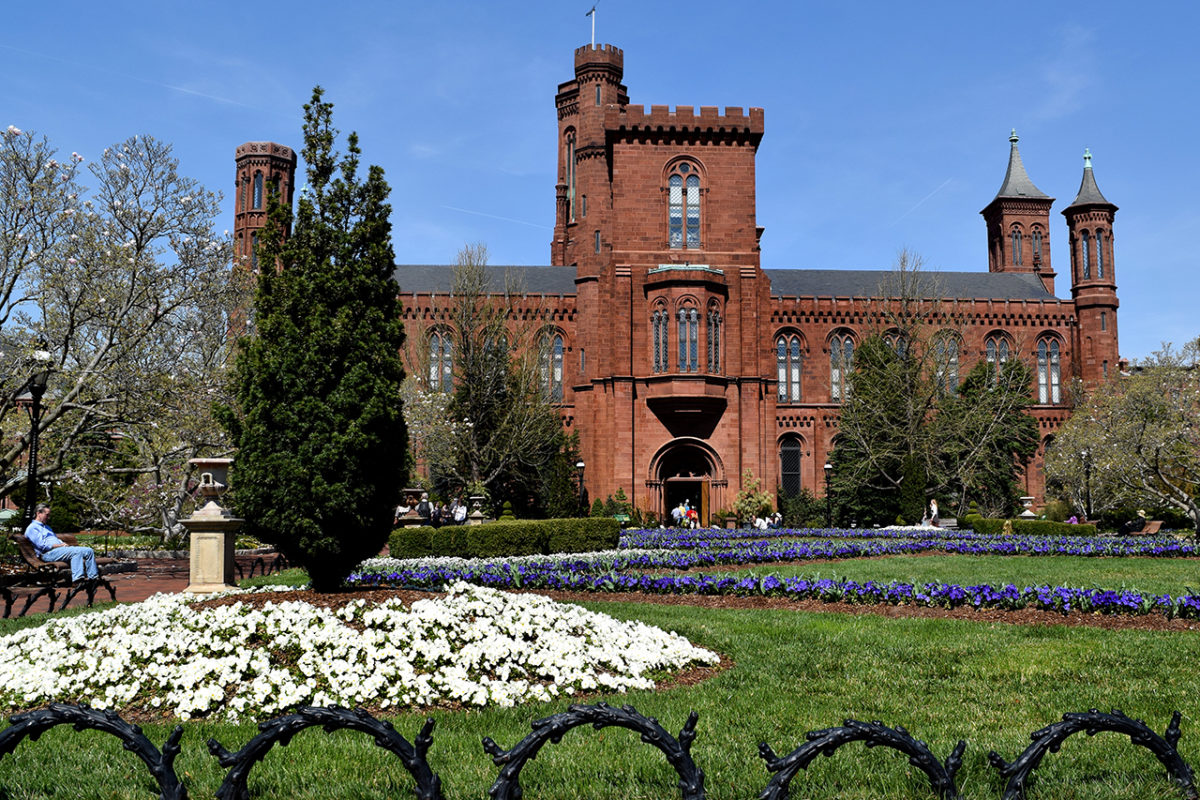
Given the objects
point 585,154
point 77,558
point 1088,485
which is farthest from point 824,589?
point 585,154

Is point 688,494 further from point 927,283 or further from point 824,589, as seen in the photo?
point 824,589

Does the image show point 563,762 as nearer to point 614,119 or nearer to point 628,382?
point 628,382

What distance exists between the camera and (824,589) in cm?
1184

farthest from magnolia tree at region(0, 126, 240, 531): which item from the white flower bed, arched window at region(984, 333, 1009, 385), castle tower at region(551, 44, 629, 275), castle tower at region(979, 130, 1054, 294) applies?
castle tower at region(979, 130, 1054, 294)

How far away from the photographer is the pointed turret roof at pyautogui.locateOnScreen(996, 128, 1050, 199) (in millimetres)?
57281

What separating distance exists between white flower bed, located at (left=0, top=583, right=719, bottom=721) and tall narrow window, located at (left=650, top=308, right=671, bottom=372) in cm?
2792

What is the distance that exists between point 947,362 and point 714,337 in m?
13.1

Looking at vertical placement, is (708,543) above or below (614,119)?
below

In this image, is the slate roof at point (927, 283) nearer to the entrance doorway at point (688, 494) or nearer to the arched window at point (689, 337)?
the arched window at point (689, 337)

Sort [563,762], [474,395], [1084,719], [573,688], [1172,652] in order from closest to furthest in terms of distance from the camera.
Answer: [1084,719] < [563,762] < [573,688] < [1172,652] < [474,395]

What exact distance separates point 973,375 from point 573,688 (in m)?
42.0

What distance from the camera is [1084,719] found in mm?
3334

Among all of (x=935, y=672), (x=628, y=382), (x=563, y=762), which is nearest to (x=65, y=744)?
(x=563, y=762)

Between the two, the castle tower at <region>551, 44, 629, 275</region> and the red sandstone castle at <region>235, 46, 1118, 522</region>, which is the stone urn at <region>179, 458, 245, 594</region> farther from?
the castle tower at <region>551, 44, 629, 275</region>
